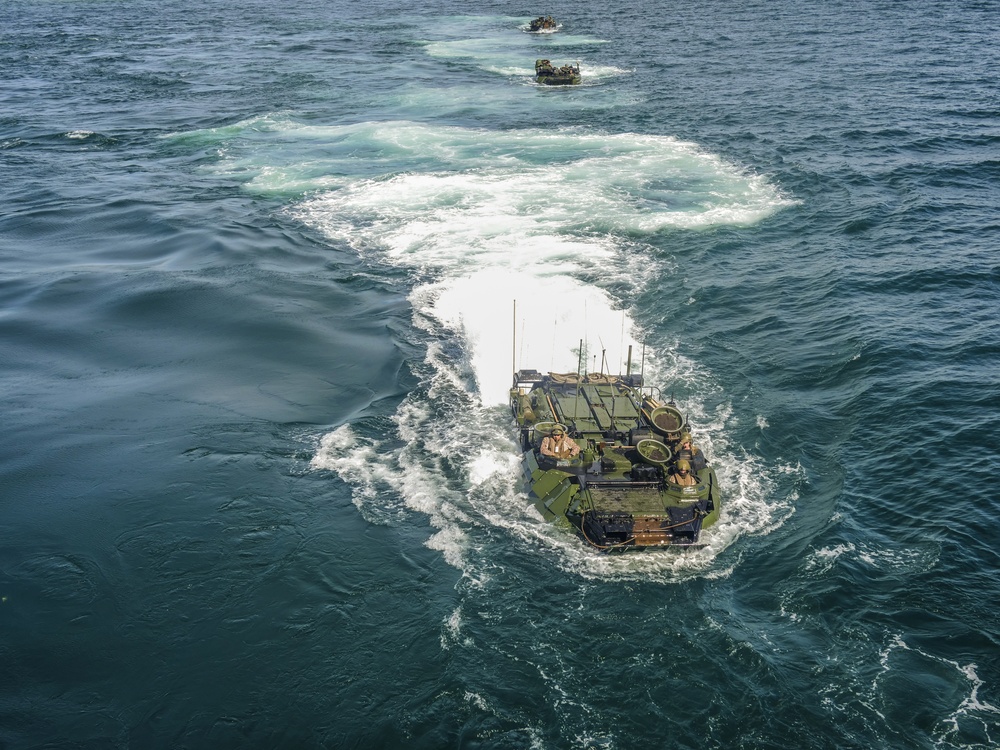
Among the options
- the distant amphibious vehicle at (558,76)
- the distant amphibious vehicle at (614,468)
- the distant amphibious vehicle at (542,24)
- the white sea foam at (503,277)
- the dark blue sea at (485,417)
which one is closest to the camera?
the dark blue sea at (485,417)

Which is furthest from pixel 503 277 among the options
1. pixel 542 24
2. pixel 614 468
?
pixel 542 24

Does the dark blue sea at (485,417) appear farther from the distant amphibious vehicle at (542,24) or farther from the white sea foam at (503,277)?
the distant amphibious vehicle at (542,24)

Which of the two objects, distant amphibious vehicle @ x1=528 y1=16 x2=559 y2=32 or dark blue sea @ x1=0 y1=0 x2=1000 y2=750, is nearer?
dark blue sea @ x1=0 y1=0 x2=1000 y2=750

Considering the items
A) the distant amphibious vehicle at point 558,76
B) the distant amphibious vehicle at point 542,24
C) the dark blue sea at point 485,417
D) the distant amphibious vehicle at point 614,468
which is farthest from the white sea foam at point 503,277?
the distant amphibious vehicle at point 542,24

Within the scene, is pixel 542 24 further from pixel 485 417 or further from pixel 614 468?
pixel 614 468

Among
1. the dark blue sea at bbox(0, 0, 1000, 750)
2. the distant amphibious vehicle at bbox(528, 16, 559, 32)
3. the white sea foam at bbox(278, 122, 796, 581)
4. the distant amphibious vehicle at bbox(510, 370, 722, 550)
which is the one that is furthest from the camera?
the distant amphibious vehicle at bbox(528, 16, 559, 32)

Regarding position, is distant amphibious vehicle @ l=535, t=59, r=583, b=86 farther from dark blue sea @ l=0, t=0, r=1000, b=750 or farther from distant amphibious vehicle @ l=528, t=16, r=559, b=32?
distant amphibious vehicle @ l=528, t=16, r=559, b=32

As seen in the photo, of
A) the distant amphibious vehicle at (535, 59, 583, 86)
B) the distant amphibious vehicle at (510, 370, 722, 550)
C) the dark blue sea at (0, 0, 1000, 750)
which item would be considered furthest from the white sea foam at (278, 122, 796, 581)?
the distant amphibious vehicle at (535, 59, 583, 86)
